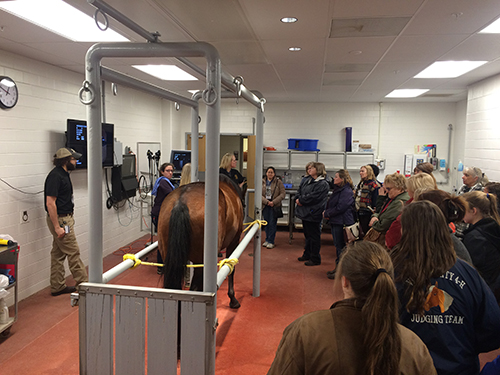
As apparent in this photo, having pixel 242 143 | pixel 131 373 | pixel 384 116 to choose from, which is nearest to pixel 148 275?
pixel 131 373

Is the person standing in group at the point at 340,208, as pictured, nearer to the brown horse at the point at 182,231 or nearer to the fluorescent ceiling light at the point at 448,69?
the fluorescent ceiling light at the point at 448,69

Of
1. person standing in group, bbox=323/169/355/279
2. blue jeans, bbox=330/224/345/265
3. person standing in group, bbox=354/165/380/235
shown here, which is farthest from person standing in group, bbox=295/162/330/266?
person standing in group, bbox=354/165/380/235

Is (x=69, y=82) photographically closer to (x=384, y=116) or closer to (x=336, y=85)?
(x=336, y=85)

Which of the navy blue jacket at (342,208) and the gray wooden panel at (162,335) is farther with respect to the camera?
the navy blue jacket at (342,208)

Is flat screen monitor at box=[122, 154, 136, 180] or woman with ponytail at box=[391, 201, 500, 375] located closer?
woman with ponytail at box=[391, 201, 500, 375]

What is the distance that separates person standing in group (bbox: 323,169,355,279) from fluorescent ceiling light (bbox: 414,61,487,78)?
5.81 ft

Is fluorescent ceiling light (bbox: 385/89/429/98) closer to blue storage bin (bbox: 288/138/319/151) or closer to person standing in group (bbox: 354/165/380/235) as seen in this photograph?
blue storage bin (bbox: 288/138/319/151)

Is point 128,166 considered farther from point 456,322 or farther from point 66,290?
point 456,322

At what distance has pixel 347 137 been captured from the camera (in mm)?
8500

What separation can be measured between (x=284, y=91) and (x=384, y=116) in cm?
280

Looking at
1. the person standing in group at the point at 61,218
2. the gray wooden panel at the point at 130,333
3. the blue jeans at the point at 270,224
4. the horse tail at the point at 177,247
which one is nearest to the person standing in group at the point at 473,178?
the blue jeans at the point at 270,224

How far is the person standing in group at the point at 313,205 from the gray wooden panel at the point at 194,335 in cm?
408

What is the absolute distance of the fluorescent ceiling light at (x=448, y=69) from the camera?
4625mm

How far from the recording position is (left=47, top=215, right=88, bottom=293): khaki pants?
4.47 m
